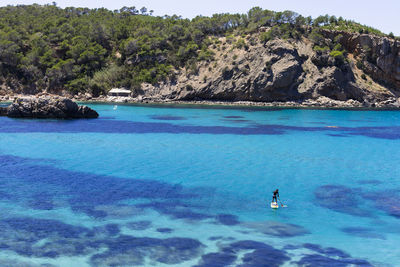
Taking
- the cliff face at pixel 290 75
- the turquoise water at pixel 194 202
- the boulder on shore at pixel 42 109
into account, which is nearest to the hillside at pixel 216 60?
the cliff face at pixel 290 75

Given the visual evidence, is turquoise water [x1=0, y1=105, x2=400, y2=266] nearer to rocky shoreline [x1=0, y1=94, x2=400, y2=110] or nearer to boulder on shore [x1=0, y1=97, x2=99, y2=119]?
boulder on shore [x1=0, y1=97, x2=99, y2=119]

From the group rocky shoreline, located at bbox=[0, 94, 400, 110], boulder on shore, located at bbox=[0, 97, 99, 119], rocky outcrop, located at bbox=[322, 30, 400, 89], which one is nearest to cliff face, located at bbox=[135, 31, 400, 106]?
rocky outcrop, located at bbox=[322, 30, 400, 89]

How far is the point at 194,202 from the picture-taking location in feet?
63.2

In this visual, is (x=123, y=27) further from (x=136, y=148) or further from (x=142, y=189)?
(x=142, y=189)

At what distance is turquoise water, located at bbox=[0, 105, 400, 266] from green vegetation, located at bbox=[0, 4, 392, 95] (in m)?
69.2

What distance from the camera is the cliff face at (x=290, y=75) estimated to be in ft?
321

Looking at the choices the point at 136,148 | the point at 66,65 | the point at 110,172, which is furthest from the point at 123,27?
the point at 110,172

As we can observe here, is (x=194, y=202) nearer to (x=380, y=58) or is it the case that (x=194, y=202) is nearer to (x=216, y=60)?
(x=216, y=60)

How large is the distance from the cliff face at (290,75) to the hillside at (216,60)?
26 cm

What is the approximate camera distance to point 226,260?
12938 millimetres

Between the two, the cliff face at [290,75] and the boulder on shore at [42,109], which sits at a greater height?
the cliff face at [290,75]

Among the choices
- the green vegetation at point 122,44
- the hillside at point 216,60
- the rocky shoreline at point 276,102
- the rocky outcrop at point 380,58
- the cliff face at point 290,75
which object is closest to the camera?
the rocky shoreline at point 276,102

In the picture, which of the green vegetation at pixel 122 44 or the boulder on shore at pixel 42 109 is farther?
the green vegetation at pixel 122 44

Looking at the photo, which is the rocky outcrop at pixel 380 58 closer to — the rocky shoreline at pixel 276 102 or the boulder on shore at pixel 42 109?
the rocky shoreline at pixel 276 102
